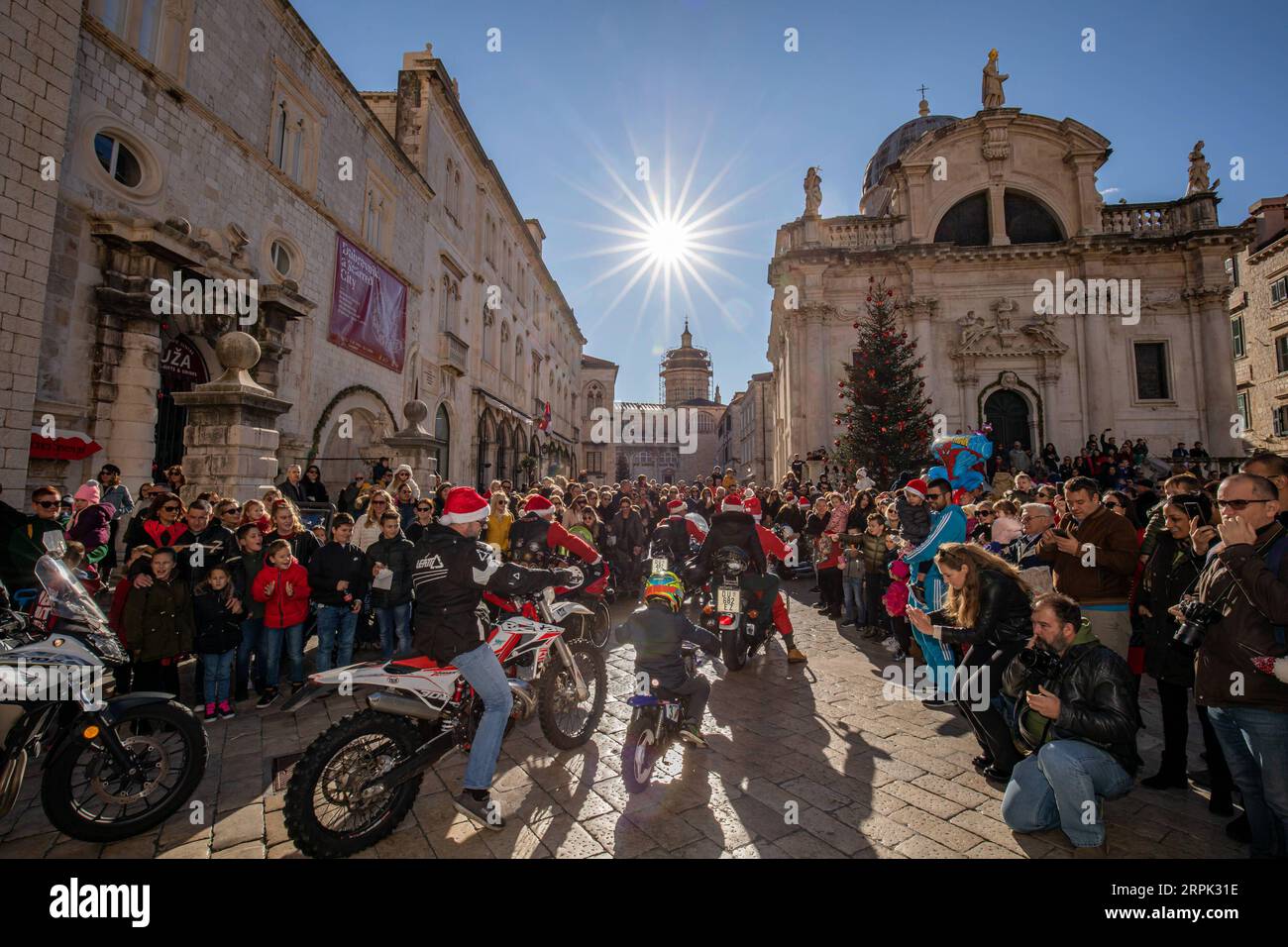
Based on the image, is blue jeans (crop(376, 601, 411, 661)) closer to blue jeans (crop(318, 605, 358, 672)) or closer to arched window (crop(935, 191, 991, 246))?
blue jeans (crop(318, 605, 358, 672))

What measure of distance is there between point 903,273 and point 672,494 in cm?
1902

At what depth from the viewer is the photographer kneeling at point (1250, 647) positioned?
2832mm

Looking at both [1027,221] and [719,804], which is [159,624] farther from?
[1027,221]

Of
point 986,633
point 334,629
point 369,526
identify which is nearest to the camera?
point 986,633

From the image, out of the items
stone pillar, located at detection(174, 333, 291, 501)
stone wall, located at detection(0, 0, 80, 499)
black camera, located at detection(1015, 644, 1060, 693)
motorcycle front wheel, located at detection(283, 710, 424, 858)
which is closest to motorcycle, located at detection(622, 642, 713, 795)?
motorcycle front wheel, located at detection(283, 710, 424, 858)

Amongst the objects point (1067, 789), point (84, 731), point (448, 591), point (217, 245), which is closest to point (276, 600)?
point (84, 731)

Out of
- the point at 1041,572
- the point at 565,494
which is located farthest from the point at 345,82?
the point at 1041,572

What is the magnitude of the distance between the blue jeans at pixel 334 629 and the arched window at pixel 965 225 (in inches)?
1095

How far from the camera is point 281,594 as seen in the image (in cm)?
566

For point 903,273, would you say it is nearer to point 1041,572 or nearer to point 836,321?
point 836,321

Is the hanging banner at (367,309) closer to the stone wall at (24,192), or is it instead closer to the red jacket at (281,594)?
the stone wall at (24,192)

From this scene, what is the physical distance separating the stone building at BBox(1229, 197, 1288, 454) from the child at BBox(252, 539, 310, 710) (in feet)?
121

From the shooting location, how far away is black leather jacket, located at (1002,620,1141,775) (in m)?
3.09

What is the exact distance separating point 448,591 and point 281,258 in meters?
12.9
